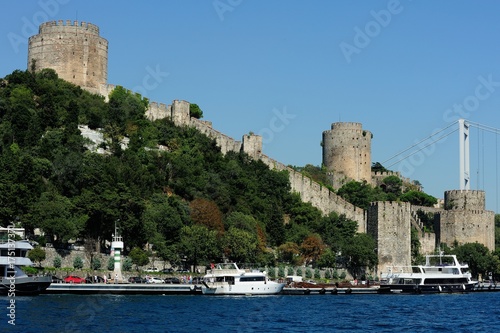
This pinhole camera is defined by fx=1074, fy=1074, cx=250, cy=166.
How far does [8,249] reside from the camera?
166ft

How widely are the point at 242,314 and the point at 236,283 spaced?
11.7 m

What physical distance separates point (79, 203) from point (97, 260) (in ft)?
11.8

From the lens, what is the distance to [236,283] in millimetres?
58656

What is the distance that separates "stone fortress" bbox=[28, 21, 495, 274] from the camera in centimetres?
7475

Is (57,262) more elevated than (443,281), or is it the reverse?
(57,262)

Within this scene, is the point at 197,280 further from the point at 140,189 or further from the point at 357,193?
the point at 357,193

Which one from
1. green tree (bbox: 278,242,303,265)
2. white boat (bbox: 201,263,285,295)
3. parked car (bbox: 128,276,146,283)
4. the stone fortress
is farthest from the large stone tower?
parked car (bbox: 128,276,146,283)

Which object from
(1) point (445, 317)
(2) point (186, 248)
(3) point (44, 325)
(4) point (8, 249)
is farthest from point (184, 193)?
(3) point (44, 325)

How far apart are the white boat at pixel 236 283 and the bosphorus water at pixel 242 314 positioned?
1.06 m

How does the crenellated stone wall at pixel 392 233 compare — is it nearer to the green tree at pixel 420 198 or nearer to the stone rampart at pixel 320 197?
the stone rampart at pixel 320 197

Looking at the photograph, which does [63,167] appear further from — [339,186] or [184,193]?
[339,186]

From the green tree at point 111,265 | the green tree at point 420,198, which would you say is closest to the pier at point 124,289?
the green tree at point 111,265

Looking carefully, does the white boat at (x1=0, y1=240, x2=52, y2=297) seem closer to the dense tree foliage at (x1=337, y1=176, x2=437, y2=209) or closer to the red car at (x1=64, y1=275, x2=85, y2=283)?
the red car at (x1=64, y1=275, x2=85, y2=283)

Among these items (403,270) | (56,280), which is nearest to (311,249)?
(403,270)
